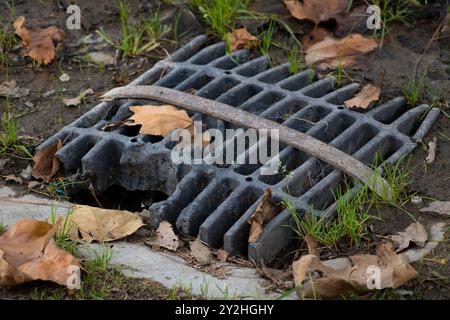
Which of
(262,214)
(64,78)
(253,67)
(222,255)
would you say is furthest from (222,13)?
(222,255)

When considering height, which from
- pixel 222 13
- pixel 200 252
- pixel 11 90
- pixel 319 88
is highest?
pixel 222 13

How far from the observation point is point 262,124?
10.2 feet

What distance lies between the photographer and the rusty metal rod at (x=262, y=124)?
285cm

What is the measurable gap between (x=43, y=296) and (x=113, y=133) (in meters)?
0.93

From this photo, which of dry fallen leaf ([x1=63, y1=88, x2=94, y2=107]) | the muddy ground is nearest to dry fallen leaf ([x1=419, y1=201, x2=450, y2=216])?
the muddy ground

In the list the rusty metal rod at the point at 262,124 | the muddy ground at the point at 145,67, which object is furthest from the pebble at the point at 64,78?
the rusty metal rod at the point at 262,124

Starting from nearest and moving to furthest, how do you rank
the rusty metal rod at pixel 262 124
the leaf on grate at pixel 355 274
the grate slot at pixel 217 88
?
the leaf on grate at pixel 355 274
the rusty metal rod at pixel 262 124
the grate slot at pixel 217 88

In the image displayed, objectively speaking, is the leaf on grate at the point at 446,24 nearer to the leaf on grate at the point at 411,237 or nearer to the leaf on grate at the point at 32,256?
the leaf on grate at the point at 411,237

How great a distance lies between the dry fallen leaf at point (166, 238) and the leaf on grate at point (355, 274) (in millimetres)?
452

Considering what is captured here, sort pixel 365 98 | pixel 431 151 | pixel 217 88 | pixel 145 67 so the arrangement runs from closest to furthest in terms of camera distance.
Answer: pixel 431 151 < pixel 365 98 < pixel 217 88 < pixel 145 67

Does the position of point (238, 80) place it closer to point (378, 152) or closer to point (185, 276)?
point (378, 152)

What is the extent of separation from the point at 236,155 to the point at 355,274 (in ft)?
2.62

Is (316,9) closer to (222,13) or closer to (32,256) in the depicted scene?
(222,13)

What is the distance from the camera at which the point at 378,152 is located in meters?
3.02
